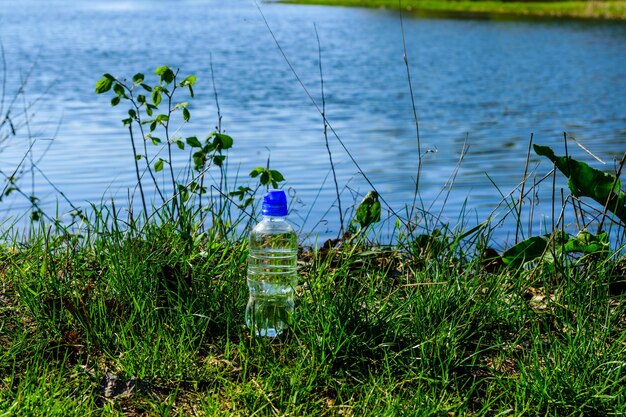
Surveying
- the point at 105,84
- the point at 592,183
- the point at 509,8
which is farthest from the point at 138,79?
the point at 509,8

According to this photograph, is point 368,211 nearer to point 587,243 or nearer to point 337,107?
point 587,243

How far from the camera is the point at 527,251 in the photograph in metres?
4.21

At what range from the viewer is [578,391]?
10.2ft

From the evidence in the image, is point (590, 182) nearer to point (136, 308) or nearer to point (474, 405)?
point (474, 405)

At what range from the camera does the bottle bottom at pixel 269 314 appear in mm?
3572

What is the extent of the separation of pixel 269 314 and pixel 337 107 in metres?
11.7

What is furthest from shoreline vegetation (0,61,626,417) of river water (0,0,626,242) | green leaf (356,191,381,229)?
river water (0,0,626,242)

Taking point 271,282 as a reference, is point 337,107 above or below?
below

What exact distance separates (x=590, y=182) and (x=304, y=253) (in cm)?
148

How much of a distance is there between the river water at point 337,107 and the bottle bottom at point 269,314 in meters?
1.08

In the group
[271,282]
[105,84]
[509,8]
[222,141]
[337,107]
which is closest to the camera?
[271,282]

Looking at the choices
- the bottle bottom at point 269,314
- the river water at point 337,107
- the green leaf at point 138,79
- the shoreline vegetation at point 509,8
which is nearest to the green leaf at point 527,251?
the river water at point 337,107

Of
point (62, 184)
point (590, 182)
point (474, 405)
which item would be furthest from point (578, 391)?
point (62, 184)

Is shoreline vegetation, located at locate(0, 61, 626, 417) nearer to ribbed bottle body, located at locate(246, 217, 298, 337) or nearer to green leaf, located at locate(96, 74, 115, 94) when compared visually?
ribbed bottle body, located at locate(246, 217, 298, 337)
